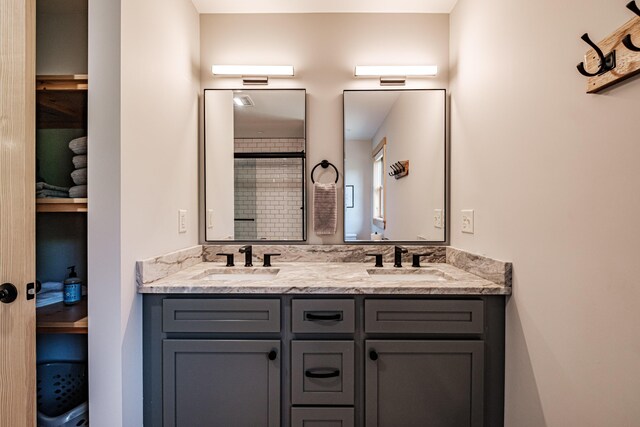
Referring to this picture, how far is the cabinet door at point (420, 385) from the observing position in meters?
1.31

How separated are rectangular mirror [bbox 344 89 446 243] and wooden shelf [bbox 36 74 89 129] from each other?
134 cm

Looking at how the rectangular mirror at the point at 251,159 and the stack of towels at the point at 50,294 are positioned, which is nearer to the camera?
the stack of towels at the point at 50,294

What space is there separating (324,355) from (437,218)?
3.62 ft

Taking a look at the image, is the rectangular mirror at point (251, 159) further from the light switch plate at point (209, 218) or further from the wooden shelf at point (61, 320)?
the wooden shelf at point (61, 320)

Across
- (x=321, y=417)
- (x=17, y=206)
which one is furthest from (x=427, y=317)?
(x=17, y=206)

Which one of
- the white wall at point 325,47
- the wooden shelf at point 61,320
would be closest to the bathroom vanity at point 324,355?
the wooden shelf at point 61,320

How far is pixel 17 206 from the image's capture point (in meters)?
0.98

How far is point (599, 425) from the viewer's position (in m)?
0.87

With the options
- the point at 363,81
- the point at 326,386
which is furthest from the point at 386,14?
the point at 326,386

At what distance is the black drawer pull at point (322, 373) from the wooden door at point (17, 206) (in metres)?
0.97

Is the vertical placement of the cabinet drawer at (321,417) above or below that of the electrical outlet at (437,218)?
below

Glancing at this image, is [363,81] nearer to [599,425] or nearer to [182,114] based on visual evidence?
[182,114]

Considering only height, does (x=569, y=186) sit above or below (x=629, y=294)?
above

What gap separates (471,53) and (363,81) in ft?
2.02
